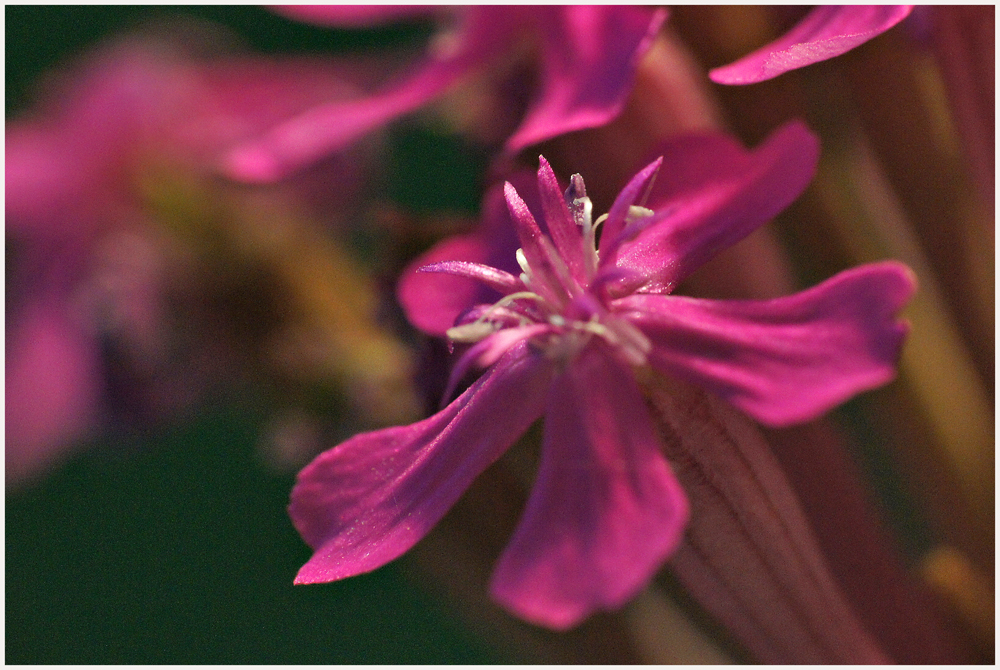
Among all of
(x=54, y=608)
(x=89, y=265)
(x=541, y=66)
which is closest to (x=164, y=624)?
(x=54, y=608)

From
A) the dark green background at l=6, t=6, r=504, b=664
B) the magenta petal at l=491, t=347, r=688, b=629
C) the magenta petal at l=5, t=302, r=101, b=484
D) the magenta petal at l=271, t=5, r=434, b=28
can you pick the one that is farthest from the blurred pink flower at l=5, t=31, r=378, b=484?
the magenta petal at l=491, t=347, r=688, b=629

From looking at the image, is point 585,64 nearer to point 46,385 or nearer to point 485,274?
point 485,274

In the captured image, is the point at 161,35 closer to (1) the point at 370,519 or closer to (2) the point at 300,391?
(2) the point at 300,391

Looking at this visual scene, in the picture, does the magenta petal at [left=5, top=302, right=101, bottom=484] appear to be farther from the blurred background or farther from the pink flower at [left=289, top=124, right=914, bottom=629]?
the pink flower at [left=289, top=124, right=914, bottom=629]

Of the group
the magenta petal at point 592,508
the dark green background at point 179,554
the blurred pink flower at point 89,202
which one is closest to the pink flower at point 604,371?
the magenta petal at point 592,508

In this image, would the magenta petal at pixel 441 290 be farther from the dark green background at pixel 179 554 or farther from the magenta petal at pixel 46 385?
the dark green background at pixel 179 554

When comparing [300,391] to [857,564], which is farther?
[300,391]

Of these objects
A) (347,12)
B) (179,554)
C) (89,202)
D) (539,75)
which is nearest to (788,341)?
(539,75)
